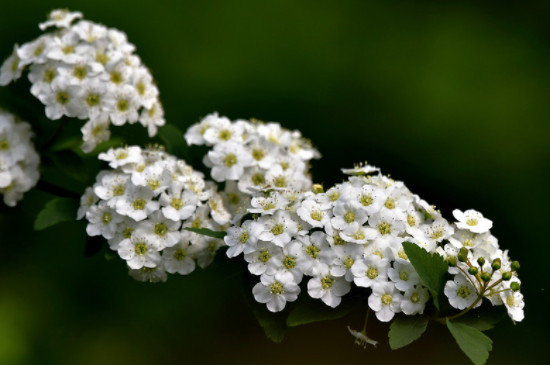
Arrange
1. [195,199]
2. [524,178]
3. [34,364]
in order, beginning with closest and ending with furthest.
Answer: [195,199], [34,364], [524,178]

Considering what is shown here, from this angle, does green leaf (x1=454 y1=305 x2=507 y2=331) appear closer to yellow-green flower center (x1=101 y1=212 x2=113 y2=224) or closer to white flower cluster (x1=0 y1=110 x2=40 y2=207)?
yellow-green flower center (x1=101 y1=212 x2=113 y2=224)

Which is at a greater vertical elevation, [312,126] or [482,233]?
[482,233]

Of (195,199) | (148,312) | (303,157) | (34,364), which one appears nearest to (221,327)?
(148,312)

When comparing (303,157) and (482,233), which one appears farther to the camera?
(303,157)

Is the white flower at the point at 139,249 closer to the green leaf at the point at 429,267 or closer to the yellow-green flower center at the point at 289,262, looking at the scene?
the yellow-green flower center at the point at 289,262

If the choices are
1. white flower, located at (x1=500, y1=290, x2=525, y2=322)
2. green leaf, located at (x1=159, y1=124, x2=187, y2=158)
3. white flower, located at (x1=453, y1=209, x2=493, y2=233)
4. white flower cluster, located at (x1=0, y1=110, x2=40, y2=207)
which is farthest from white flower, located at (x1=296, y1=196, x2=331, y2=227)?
white flower cluster, located at (x1=0, y1=110, x2=40, y2=207)

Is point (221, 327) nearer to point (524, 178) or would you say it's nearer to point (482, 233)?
point (524, 178)

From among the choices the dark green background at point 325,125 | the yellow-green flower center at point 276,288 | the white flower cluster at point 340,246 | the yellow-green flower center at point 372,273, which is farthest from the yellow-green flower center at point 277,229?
the dark green background at point 325,125
